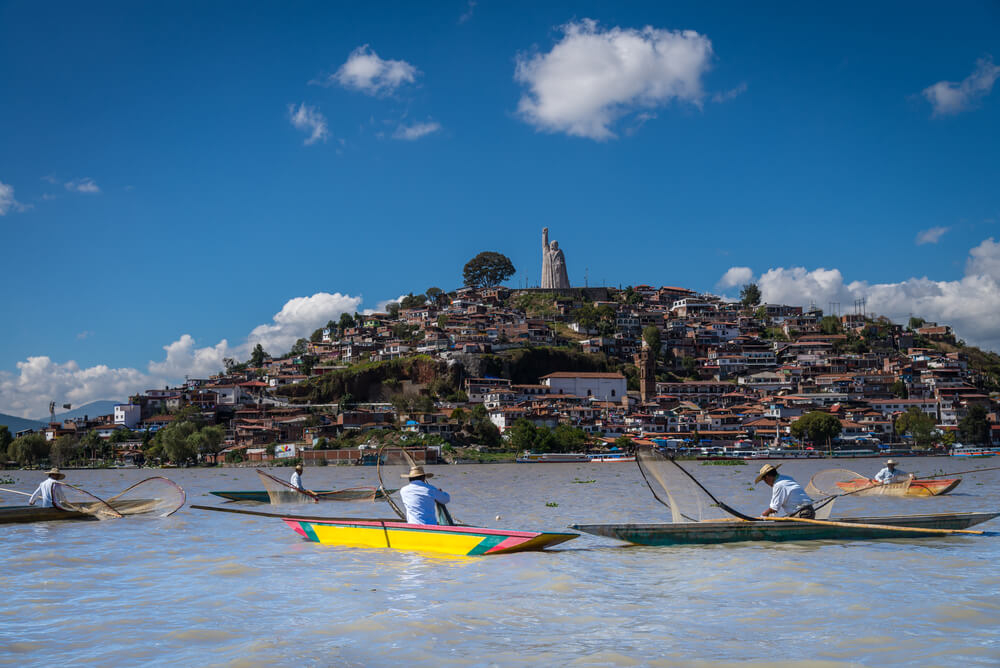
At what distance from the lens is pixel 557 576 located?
32.7 ft

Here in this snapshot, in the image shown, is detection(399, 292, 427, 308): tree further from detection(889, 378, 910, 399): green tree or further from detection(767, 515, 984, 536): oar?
detection(767, 515, 984, 536): oar

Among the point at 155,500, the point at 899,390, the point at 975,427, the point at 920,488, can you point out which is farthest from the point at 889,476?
the point at 899,390

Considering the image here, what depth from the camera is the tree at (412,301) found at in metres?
147

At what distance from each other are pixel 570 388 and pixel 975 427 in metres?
43.6

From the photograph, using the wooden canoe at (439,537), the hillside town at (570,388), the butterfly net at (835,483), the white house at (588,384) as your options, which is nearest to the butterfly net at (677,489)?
the wooden canoe at (439,537)

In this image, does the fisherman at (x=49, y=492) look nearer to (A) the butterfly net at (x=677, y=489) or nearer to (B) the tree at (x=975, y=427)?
(A) the butterfly net at (x=677, y=489)

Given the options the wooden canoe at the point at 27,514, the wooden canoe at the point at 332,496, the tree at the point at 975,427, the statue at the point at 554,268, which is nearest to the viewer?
the wooden canoe at the point at 27,514

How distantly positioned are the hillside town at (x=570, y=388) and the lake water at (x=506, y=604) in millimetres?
66552

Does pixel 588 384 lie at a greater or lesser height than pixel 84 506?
greater

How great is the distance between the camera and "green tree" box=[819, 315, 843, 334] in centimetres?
12581

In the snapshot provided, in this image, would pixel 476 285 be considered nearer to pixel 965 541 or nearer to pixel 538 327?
pixel 538 327

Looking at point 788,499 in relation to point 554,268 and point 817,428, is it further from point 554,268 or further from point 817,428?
point 554,268

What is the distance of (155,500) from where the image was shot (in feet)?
60.3

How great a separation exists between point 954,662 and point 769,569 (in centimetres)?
405
